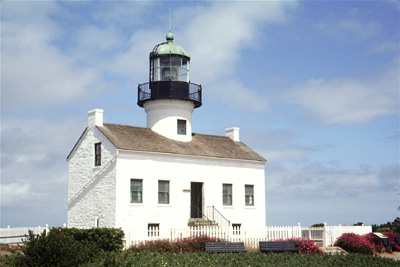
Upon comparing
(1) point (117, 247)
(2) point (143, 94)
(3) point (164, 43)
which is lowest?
(1) point (117, 247)

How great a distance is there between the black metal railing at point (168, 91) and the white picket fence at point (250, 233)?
26.3 feet

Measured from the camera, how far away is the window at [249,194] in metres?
31.6

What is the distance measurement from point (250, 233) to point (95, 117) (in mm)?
10780

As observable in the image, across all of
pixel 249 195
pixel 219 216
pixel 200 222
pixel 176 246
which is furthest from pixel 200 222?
pixel 176 246

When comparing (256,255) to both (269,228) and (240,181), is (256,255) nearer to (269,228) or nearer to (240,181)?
(269,228)

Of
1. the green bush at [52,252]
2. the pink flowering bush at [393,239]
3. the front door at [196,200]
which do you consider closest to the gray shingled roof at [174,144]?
the front door at [196,200]

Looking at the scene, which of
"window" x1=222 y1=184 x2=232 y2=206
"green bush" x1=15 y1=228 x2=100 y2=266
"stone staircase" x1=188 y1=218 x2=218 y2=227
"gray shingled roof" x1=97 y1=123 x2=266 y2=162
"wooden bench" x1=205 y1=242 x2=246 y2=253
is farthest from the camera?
"window" x1=222 y1=184 x2=232 y2=206

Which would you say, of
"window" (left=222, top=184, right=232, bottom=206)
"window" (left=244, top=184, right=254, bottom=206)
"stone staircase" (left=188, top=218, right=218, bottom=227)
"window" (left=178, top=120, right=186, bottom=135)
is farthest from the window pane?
"window" (left=178, top=120, right=186, bottom=135)

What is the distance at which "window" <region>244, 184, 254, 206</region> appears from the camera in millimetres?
31600

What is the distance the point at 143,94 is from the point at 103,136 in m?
4.73

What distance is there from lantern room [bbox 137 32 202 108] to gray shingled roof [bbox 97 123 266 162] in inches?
94.3

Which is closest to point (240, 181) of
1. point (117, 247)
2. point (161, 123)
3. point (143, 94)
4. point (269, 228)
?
point (269, 228)

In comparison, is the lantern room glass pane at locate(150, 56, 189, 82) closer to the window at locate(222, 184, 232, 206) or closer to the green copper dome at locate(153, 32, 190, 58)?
the green copper dome at locate(153, 32, 190, 58)

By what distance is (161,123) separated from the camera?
3081cm
